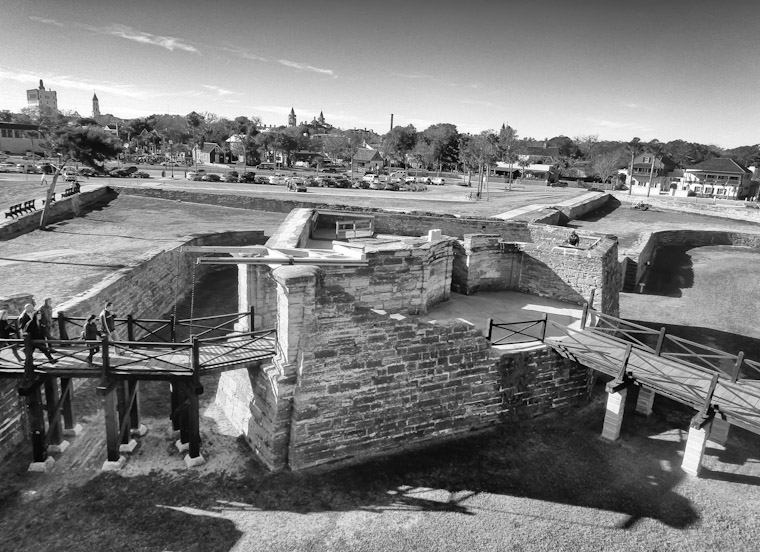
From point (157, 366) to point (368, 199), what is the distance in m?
29.6

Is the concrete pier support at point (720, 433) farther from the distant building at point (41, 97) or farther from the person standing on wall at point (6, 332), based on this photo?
the distant building at point (41, 97)

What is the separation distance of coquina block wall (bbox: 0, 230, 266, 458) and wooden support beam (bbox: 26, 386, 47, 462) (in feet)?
2.48

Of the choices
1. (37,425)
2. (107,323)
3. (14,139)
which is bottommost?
(37,425)

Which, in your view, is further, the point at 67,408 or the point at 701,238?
the point at 701,238

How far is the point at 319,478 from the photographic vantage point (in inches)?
395

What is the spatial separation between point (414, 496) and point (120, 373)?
5.67 metres

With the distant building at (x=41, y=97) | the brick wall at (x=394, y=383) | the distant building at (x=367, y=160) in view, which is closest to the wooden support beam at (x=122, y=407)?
the brick wall at (x=394, y=383)

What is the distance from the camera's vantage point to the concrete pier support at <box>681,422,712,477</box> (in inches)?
397

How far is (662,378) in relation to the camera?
427 inches

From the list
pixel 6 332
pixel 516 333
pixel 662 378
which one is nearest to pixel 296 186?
pixel 516 333

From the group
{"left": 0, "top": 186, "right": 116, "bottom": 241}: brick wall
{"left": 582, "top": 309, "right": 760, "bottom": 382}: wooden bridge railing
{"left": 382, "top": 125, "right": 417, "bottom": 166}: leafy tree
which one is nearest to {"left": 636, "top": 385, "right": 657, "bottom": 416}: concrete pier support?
{"left": 582, "top": 309, "right": 760, "bottom": 382}: wooden bridge railing

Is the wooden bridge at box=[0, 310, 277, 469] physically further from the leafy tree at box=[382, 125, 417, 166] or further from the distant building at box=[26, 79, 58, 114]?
the distant building at box=[26, 79, 58, 114]

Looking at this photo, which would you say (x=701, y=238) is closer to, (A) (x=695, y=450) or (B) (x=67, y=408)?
(A) (x=695, y=450)

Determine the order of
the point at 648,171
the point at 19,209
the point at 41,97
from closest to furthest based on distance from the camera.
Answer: the point at 19,209 → the point at 648,171 → the point at 41,97
